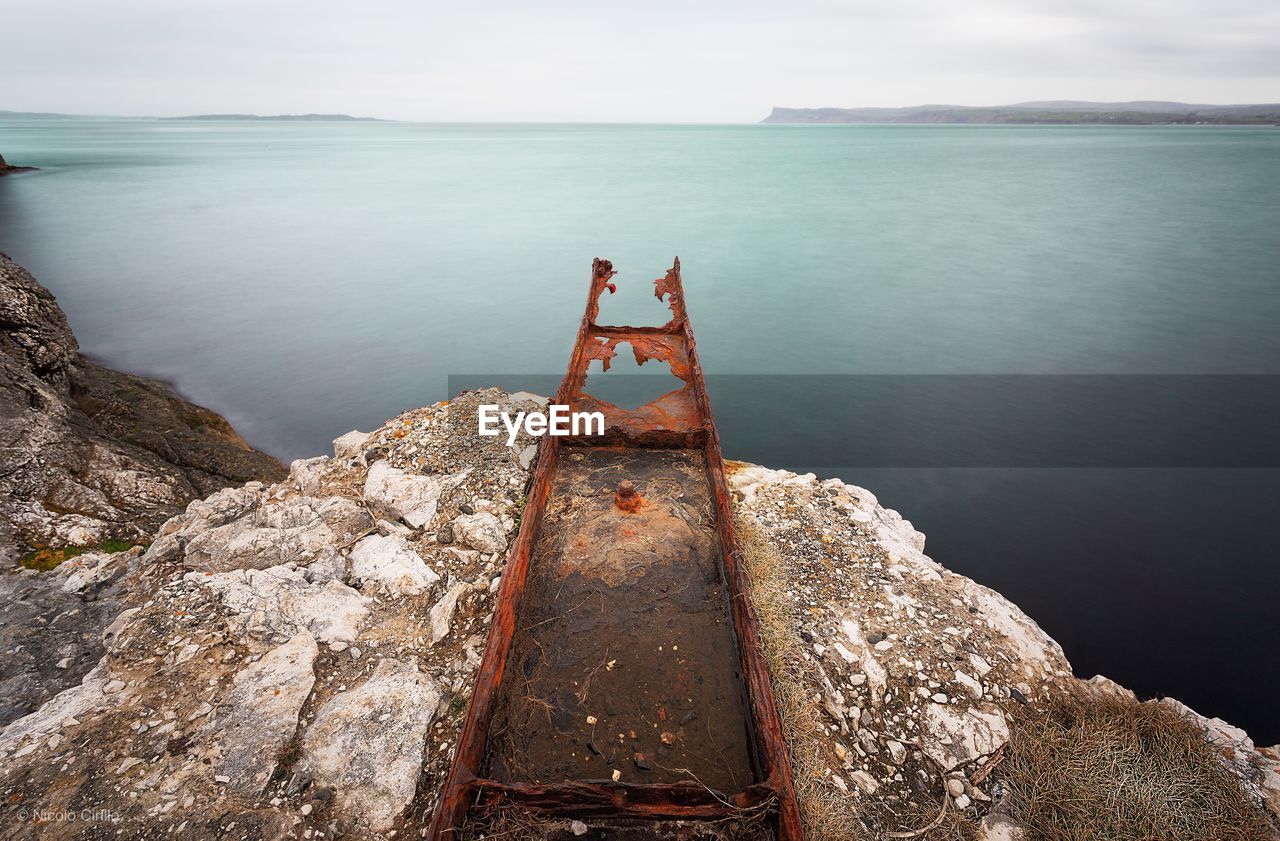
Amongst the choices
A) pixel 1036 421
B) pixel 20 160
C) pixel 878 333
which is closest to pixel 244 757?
pixel 1036 421

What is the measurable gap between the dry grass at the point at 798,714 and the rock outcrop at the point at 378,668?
17mm

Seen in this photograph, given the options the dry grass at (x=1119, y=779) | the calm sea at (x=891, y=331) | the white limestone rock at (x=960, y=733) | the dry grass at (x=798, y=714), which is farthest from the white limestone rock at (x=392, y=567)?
the calm sea at (x=891, y=331)

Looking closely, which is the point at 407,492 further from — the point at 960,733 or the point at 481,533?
the point at 960,733

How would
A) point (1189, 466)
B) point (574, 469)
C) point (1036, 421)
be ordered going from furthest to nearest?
point (1036, 421)
point (1189, 466)
point (574, 469)

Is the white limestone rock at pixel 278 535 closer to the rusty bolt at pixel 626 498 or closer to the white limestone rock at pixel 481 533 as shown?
the white limestone rock at pixel 481 533

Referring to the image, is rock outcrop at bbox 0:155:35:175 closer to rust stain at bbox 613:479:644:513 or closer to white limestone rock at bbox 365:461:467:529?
white limestone rock at bbox 365:461:467:529

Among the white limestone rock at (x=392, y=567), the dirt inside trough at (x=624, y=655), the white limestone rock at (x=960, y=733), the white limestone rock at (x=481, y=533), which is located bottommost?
Answer: the white limestone rock at (x=960, y=733)

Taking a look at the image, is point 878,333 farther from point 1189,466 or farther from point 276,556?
point 276,556

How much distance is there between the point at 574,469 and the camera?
4242 millimetres

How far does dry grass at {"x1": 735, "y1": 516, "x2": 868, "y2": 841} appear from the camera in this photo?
3102 millimetres

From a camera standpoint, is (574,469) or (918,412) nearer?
(574,469)

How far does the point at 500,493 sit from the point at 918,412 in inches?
303

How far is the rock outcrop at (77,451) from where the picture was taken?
480 centimetres

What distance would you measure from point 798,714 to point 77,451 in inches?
255
